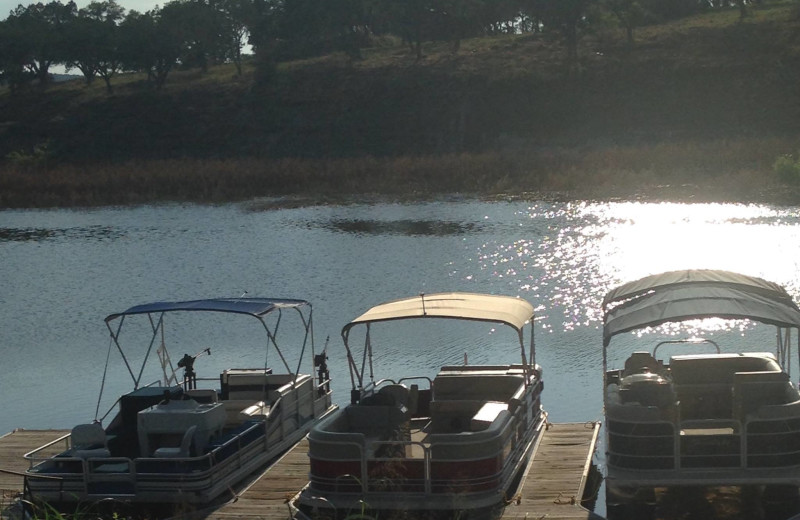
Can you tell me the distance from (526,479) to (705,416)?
→ 233 cm

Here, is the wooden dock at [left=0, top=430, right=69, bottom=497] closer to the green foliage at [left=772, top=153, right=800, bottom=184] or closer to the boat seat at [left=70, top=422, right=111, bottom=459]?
the boat seat at [left=70, top=422, right=111, bottom=459]

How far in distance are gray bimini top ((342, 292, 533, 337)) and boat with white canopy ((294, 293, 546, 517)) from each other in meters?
0.02

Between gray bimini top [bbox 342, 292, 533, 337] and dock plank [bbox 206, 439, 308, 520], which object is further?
gray bimini top [bbox 342, 292, 533, 337]

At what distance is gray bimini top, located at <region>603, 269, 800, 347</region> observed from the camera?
14.0m

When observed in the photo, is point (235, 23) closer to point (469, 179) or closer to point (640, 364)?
point (469, 179)

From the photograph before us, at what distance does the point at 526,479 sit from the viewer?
13852mm

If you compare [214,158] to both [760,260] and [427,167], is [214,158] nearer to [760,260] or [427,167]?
[427,167]

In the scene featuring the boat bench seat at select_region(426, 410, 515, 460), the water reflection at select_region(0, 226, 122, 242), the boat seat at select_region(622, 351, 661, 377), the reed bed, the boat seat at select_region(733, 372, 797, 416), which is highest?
the boat seat at select_region(733, 372, 797, 416)

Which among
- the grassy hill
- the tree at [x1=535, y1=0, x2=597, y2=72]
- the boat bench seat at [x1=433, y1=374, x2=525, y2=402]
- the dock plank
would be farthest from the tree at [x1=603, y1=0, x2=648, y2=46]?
the dock plank

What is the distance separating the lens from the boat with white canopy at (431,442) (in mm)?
12352

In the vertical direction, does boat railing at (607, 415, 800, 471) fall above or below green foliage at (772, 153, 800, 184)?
above

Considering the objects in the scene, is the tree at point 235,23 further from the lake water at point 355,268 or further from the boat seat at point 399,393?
the boat seat at point 399,393

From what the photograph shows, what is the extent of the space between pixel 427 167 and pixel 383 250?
Answer: 18741mm

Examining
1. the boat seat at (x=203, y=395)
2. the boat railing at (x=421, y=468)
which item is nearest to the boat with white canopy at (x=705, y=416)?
the boat railing at (x=421, y=468)
